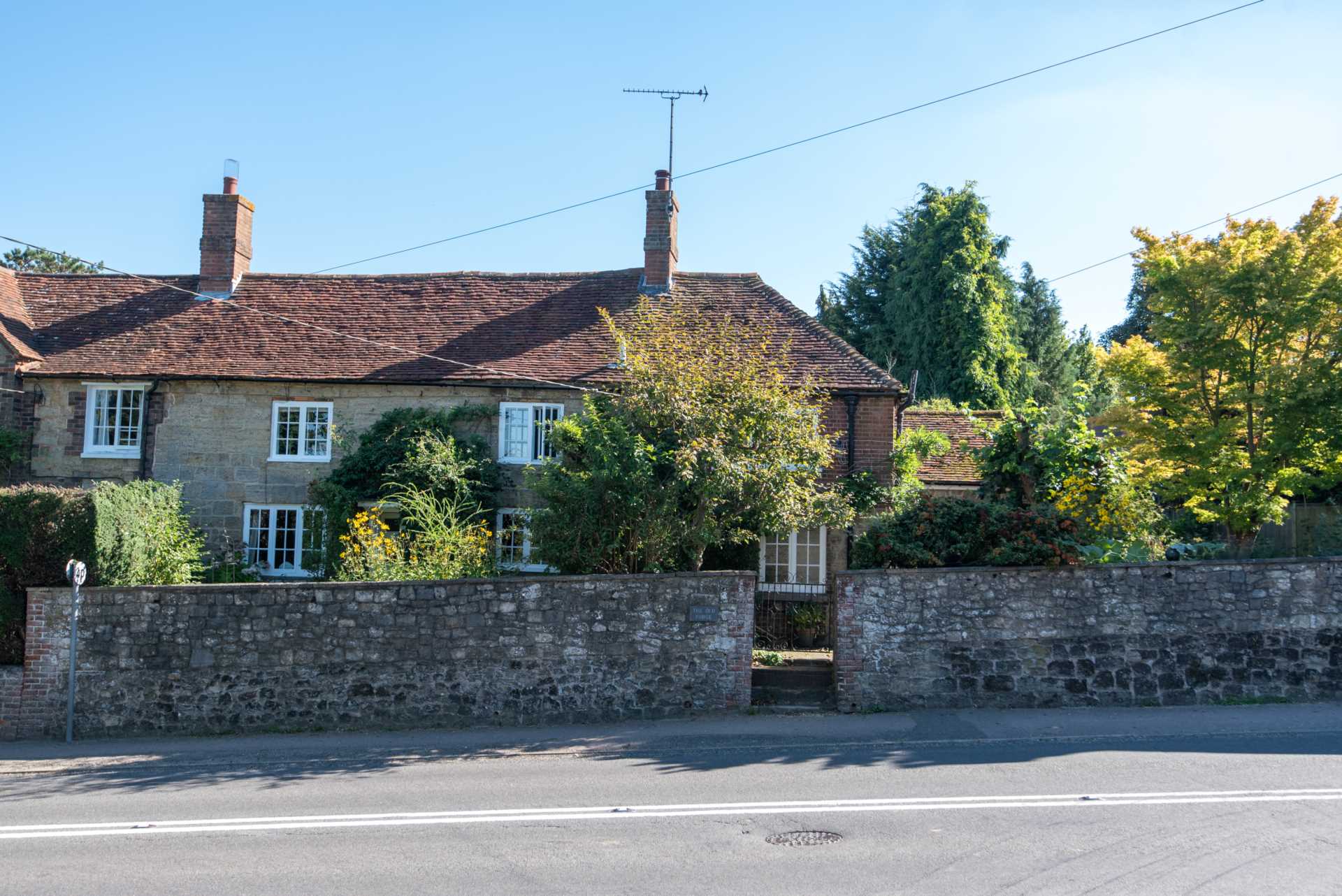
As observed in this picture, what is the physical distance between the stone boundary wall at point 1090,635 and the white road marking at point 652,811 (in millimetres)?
4253

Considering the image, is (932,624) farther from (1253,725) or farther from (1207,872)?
(1207,872)

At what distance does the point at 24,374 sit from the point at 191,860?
54.6 feet

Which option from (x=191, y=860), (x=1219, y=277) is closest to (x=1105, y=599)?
(x=1219, y=277)

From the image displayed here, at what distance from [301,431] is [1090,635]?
1564 centimetres

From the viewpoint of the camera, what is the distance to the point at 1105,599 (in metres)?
13.8

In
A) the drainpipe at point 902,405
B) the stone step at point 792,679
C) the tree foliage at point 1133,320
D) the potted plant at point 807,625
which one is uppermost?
the tree foliage at point 1133,320

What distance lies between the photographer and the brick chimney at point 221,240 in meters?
23.7

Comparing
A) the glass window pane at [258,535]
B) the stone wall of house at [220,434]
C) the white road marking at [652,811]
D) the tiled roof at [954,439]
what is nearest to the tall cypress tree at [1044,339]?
the tiled roof at [954,439]

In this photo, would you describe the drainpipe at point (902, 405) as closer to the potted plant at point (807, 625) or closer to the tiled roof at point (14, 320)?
the potted plant at point (807, 625)

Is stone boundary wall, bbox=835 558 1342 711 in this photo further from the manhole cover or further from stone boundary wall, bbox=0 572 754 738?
the manhole cover

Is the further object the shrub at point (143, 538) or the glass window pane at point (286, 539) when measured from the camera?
the glass window pane at point (286, 539)

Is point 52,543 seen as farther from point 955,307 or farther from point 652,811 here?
point 955,307

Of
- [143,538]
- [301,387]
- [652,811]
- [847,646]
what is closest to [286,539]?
[301,387]

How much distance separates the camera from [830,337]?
21609 millimetres
